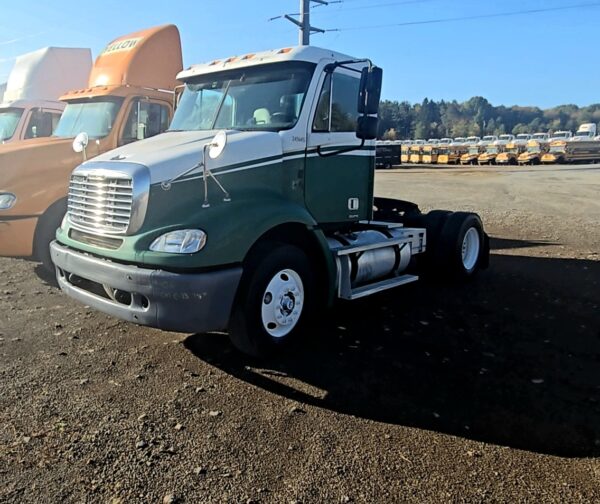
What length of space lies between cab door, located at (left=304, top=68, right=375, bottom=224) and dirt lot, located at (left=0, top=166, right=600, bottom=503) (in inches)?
49.4

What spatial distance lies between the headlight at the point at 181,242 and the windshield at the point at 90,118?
14.3 ft

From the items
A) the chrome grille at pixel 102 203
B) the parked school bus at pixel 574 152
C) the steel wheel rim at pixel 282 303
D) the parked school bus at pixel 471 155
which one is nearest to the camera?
the chrome grille at pixel 102 203

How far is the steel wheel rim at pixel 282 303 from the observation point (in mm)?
4648

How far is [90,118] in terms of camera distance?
26.6 ft

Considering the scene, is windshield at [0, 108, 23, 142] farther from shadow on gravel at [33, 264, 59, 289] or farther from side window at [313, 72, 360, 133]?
side window at [313, 72, 360, 133]

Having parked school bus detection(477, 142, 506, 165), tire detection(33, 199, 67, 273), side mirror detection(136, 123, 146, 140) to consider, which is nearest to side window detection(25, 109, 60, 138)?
side mirror detection(136, 123, 146, 140)

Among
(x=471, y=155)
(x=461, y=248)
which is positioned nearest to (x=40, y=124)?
(x=461, y=248)

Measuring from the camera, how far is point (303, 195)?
5.50 meters

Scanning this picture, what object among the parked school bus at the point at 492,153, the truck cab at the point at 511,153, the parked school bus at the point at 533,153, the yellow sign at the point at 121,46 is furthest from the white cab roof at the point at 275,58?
the parked school bus at the point at 492,153

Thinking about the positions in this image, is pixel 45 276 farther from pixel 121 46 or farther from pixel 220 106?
pixel 121 46

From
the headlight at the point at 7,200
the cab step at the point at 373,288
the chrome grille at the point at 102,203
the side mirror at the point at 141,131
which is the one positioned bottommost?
the cab step at the point at 373,288

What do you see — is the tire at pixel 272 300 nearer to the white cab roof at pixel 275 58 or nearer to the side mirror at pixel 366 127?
the side mirror at pixel 366 127

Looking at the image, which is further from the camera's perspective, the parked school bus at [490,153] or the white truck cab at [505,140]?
the white truck cab at [505,140]

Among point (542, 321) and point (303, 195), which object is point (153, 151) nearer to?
point (303, 195)
